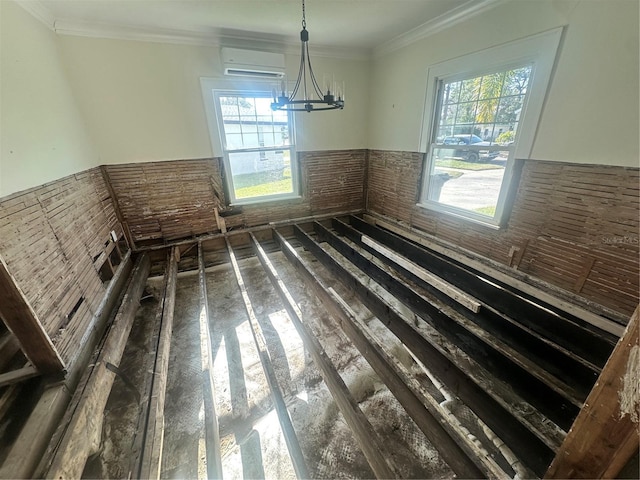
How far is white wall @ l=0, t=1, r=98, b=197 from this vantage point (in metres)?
1.55

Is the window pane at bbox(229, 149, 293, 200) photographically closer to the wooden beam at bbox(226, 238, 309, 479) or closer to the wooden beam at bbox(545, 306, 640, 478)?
the wooden beam at bbox(226, 238, 309, 479)

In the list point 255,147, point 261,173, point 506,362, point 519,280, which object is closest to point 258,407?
point 506,362

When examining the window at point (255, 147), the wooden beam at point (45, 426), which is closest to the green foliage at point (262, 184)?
the window at point (255, 147)

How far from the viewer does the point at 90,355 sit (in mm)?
1717

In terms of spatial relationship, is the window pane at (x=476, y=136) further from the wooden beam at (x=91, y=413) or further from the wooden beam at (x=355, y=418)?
the wooden beam at (x=91, y=413)

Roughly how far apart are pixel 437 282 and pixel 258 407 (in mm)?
1757

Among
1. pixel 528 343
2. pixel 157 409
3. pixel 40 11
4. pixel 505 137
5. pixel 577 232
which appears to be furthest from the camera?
pixel 505 137

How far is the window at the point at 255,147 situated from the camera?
333 centimetres

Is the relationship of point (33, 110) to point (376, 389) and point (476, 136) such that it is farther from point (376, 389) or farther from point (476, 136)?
point (476, 136)

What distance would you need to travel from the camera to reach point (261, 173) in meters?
3.74

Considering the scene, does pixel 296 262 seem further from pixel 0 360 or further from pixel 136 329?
pixel 0 360

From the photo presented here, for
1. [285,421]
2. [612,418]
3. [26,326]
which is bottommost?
[285,421]

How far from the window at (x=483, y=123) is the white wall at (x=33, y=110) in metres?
3.66

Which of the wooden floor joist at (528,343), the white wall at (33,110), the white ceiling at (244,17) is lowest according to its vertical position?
the wooden floor joist at (528,343)
